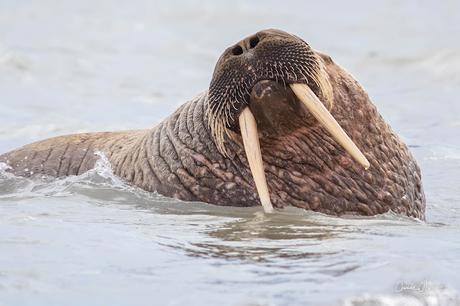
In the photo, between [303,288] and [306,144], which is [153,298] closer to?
[303,288]

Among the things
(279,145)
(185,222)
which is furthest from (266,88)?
(185,222)

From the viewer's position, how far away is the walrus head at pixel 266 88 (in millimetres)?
7762

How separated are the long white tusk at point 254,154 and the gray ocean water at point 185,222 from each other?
0.59 feet

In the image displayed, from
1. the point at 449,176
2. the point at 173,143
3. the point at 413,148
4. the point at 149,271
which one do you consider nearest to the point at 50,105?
the point at 413,148

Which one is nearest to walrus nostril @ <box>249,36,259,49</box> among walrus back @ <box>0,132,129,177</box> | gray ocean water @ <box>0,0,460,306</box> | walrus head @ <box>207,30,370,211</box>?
walrus head @ <box>207,30,370,211</box>

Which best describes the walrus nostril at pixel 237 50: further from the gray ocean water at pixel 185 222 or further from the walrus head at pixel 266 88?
the gray ocean water at pixel 185 222

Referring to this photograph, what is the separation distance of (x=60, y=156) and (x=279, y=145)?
223 cm

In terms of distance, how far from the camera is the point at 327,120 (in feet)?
25.4

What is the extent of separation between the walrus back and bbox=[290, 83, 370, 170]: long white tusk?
2.30 metres

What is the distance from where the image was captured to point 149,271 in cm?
643

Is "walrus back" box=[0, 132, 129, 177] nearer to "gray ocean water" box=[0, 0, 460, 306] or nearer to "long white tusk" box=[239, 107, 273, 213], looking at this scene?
"gray ocean water" box=[0, 0, 460, 306]

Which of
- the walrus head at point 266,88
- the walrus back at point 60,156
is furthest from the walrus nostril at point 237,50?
the walrus back at point 60,156

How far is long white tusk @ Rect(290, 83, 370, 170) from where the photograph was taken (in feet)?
25.3

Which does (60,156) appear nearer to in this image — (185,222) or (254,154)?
(185,222)
